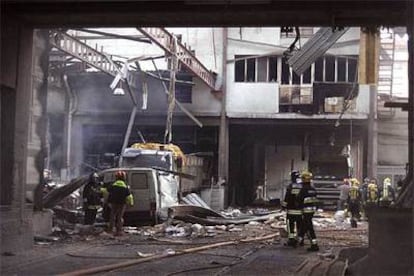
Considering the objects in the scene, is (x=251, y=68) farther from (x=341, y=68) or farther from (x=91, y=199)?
(x=91, y=199)

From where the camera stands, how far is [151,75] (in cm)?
2927

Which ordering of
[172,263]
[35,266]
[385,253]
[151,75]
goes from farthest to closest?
[151,75] < [172,263] < [35,266] < [385,253]

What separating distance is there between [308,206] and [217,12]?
4.25m

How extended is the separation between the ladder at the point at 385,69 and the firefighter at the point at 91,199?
14.7 m

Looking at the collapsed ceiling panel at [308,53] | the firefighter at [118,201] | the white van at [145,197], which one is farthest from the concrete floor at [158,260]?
the collapsed ceiling panel at [308,53]

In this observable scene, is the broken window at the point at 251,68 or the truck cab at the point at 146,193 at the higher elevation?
the broken window at the point at 251,68

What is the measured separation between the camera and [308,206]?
12.5m

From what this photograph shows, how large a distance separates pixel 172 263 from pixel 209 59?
2297 cm

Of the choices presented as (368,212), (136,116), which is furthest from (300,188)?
(136,116)

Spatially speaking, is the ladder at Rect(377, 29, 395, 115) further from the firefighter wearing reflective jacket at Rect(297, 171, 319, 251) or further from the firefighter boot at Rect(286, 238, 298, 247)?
the firefighter boot at Rect(286, 238, 298, 247)

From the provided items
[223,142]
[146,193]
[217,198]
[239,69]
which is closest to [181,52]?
[223,142]

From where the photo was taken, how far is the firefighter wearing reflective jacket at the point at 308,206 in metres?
12.4

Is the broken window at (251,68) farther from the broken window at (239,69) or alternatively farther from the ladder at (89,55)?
the ladder at (89,55)

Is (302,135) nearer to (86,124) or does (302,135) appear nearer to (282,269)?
(86,124)
